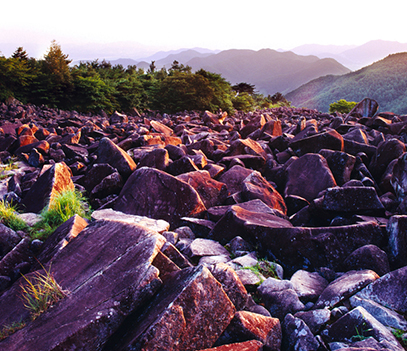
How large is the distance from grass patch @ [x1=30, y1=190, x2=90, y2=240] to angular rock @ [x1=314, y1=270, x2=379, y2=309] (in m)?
3.35

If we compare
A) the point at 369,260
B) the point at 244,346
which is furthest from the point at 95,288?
the point at 369,260

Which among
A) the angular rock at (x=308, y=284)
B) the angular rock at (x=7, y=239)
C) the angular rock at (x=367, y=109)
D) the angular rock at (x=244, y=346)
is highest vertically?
the angular rock at (x=367, y=109)

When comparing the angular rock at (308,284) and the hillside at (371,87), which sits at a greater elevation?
the hillside at (371,87)

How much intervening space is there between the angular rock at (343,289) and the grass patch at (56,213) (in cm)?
335

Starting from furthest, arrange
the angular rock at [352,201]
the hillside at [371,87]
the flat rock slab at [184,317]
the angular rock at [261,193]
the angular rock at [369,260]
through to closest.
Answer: the hillside at [371,87] < the angular rock at [261,193] < the angular rock at [352,201] < the angular rock at [369,260] < the flat rock slab at [184,317]

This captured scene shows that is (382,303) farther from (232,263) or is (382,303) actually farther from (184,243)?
(184,243)

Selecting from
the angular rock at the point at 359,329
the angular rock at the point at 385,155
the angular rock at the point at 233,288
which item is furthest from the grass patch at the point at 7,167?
the angular rock at the point at 385,155

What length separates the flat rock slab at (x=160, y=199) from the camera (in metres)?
4.22

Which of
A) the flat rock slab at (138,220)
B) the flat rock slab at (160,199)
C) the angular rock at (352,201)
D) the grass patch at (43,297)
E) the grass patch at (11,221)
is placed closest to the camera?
the grass patch at (43,297)

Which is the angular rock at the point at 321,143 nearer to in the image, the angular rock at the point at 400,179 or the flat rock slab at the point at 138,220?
the angular rock at the point at 400,179

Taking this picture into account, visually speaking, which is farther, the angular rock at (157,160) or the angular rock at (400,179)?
the angular rock at (157,160)

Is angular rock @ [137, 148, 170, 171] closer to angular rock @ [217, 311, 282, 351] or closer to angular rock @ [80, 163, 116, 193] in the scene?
angular rock @ [80, 163, 116, 193]

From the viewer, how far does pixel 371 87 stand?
52.5 meters

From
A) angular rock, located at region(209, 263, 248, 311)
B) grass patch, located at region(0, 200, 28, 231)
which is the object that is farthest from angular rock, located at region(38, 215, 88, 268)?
angular rock, located at region(209, 263, 248, 311)
